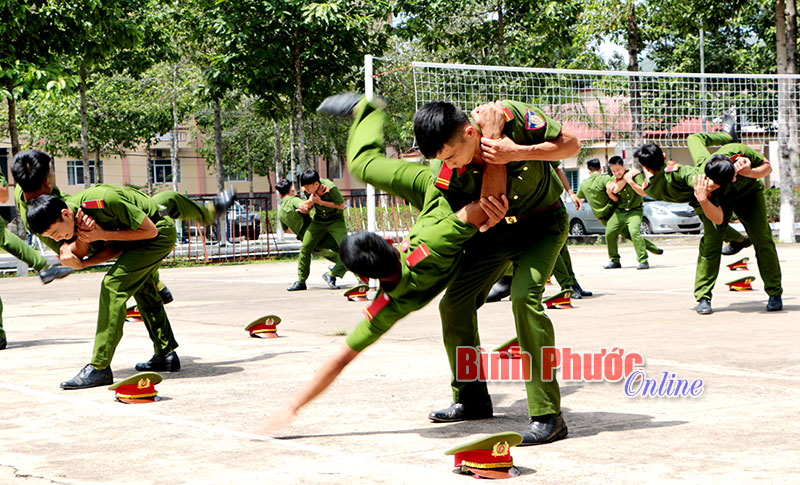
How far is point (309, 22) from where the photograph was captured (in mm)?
21703

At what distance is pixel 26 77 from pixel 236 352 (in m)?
10.2

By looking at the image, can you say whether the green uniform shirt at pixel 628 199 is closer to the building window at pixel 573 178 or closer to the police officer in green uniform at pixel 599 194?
the police officer in green uniform at pixel 599 194

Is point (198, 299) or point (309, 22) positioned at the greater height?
point (309, 22)

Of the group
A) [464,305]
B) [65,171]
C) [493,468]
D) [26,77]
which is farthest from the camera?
[65,171]

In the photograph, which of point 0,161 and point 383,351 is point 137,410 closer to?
point 383,351

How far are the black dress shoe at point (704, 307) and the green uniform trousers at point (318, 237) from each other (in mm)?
5918

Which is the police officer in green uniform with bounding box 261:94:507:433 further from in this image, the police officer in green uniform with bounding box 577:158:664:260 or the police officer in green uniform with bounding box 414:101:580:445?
the police officer in green uniform with bounding box 577:158:664:260

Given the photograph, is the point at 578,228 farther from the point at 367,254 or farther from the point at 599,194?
the point at 367,254

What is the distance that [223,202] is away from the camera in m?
8.31

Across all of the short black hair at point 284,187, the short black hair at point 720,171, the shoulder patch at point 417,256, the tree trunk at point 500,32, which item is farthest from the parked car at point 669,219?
the shoulder patch at point 417,256

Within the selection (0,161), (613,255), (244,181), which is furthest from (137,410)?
(244,181)

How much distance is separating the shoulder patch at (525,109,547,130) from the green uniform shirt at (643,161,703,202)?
4800mm

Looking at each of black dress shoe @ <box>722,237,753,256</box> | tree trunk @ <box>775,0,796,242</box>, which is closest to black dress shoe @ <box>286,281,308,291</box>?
black dress shoe @ <box>722,237,753,256</box>

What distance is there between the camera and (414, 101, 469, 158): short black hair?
4.29 meters
